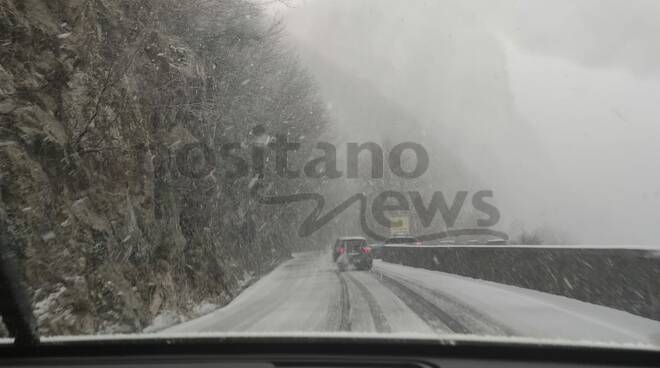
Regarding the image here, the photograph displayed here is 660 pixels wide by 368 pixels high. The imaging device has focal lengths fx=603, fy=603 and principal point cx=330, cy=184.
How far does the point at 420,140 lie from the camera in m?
101

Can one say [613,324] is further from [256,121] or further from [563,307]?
[256,121]

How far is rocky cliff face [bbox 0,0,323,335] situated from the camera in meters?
9.34

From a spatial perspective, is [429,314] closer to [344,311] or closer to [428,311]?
[428,311]

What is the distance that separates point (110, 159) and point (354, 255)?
63.4 ft

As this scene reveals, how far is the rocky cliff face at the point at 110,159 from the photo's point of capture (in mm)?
9336

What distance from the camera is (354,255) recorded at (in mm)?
30281

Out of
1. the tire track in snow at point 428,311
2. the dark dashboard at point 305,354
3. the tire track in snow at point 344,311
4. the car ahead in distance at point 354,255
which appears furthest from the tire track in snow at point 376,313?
the car ahead in distance at point 354,255

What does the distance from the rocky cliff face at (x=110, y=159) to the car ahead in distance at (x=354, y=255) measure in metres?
10.1

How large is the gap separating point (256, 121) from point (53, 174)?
1847 cm

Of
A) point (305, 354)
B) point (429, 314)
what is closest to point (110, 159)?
point (429, 314)

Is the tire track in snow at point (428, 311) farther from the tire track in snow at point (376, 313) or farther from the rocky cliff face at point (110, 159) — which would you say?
the rocky cliff face at point (110, 159)

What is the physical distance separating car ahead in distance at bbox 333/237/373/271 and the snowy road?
10.9 meters

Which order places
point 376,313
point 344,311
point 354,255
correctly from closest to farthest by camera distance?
point 376,313
point 344,311
point 354,255

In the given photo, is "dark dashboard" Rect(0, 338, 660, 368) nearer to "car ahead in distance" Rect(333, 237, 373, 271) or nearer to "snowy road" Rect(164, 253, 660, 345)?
"snowy road" Rect(164, 253, 660, 345)
